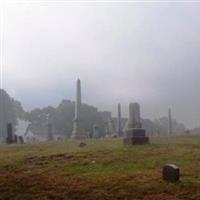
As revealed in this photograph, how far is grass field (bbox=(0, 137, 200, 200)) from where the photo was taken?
11562 mm

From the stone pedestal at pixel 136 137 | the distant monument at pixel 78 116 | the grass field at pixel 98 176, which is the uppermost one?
the distant monument at pixel 78 116

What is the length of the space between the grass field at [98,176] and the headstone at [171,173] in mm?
188

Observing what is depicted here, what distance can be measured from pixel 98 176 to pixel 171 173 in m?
2.48

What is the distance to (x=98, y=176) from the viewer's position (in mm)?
13773

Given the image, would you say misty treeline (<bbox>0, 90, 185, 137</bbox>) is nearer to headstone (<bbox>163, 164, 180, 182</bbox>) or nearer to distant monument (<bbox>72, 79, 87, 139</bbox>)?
distant monument (<bbox>72, 79, 87, 139</bbox>)

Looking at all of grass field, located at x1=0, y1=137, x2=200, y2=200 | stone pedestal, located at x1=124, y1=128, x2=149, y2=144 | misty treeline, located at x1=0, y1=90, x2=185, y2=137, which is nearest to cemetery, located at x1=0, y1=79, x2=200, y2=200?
grass field, located at x1=0, y1=137, x2=200, y2=200

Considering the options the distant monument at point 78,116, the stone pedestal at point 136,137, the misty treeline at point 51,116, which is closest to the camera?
the stone pedestal at point 136,137

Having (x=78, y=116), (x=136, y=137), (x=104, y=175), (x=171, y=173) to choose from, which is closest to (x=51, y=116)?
(x=78, y=116)

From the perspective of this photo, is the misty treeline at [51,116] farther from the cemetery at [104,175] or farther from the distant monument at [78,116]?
the cemetery at [104,175]

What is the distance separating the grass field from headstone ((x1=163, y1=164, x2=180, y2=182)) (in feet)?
0.62

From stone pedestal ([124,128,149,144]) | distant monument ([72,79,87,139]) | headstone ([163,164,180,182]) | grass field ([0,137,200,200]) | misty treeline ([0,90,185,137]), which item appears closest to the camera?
grass field ([0,137,200,200])

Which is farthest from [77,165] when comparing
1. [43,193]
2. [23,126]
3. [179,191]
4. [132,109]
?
[23,126]

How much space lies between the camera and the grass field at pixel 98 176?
37.9 ft

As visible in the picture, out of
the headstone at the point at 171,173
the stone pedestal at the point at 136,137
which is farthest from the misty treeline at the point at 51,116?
the headstone at the point at 171,173
